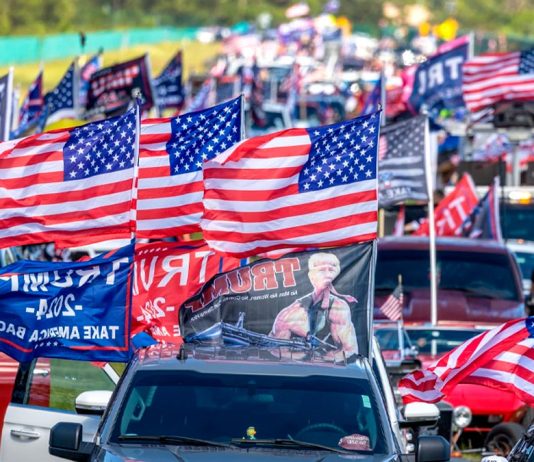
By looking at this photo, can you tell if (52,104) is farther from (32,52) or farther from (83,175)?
(32,52)

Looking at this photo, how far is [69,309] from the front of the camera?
1120cm

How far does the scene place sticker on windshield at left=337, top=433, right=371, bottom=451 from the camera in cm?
873

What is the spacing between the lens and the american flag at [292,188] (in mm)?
11789

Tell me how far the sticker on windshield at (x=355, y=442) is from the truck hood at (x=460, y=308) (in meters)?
7.32

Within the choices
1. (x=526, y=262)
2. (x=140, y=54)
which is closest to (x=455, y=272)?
(x=526, y=262)

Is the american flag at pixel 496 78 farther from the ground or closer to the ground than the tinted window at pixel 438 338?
farther from the ground

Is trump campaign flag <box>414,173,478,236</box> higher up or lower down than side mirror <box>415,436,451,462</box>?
higher up

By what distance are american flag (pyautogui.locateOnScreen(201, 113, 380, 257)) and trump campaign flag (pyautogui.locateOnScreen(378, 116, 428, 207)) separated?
6433mm

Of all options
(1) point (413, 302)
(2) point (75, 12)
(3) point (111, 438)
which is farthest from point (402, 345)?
(2) point (75, 12)

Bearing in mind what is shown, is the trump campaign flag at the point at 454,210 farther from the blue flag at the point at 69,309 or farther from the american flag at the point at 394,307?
the blue flag at the point at 69,309

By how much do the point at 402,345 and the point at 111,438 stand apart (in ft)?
19.7

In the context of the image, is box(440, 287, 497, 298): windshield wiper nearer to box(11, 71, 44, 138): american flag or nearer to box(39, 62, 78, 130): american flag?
box(11, 71, 44, 138): american flag

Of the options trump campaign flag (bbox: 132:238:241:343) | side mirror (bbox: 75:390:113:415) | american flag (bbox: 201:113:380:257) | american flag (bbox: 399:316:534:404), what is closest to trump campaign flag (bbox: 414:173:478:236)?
trump campaign flag (bbox: 132:238:241:343)

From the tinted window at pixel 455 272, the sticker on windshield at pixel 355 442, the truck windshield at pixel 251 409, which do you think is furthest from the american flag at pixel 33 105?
the sticker on windshield at pixel 355 442
